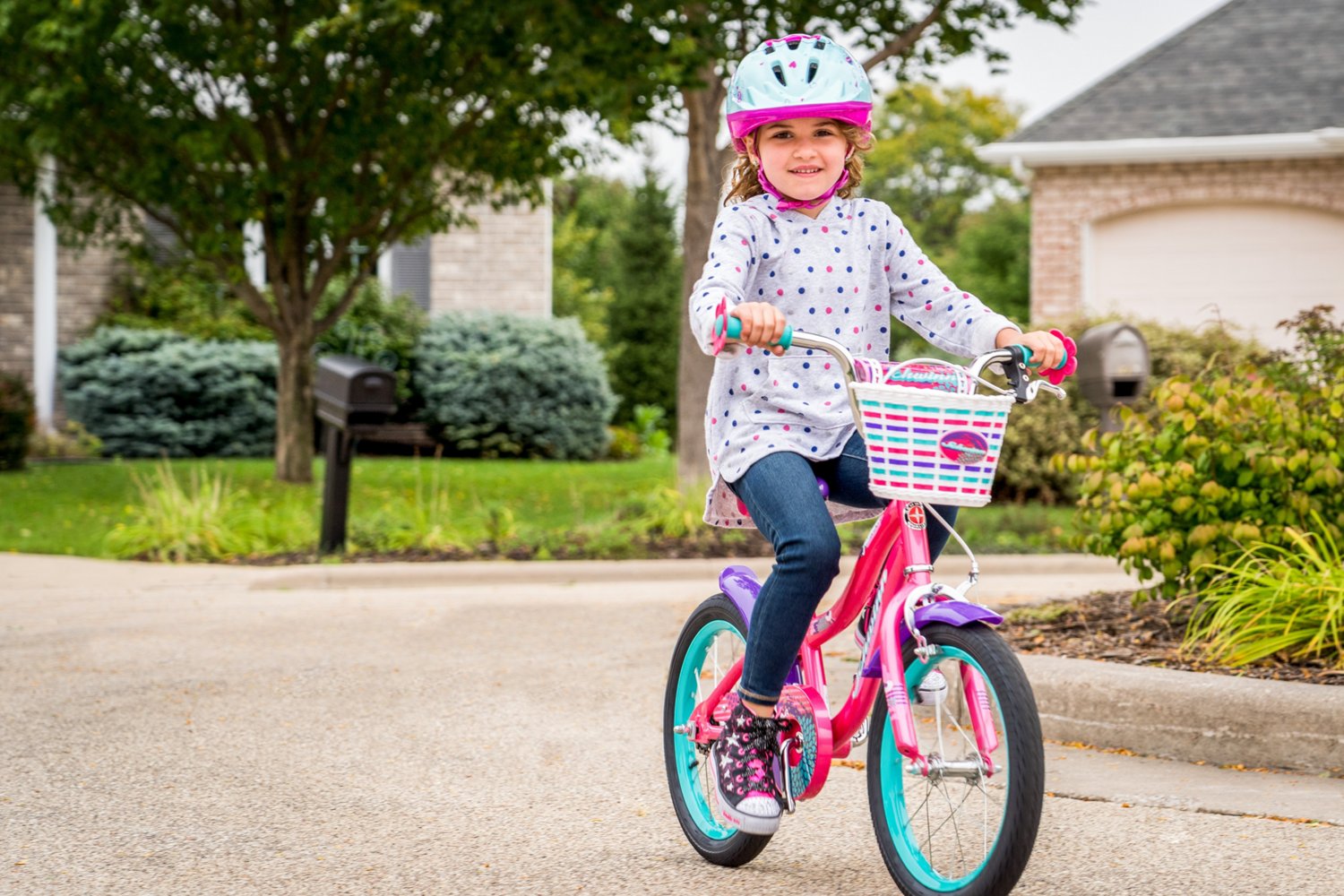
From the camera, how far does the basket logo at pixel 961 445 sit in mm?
3156

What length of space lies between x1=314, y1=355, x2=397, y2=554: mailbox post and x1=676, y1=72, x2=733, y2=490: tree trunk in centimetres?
278

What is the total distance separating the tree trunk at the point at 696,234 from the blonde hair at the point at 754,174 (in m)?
8.26

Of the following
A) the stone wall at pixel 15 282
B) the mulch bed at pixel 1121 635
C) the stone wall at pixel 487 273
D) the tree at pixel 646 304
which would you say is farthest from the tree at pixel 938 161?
the mulch bed at pixel 1121 635

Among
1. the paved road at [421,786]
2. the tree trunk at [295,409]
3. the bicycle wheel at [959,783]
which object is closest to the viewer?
the bicycle wheel at [959,783]

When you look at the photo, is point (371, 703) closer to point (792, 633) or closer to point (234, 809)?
point (234, 809)

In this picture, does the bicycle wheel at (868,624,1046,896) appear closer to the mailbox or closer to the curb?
the curb

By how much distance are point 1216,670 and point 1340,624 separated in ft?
1.41

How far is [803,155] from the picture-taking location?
3.69 meters

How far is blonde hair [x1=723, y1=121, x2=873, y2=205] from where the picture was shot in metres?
3.78

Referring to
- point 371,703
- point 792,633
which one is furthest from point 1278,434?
point 371,703

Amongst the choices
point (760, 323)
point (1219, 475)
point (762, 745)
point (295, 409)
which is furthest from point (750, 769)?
point (295, 409)

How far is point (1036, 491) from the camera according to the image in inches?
599

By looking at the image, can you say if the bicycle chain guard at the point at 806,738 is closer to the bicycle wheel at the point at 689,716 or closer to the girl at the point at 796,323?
the girl at the point at 796,323

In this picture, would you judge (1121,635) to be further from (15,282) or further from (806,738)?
(15,282)
